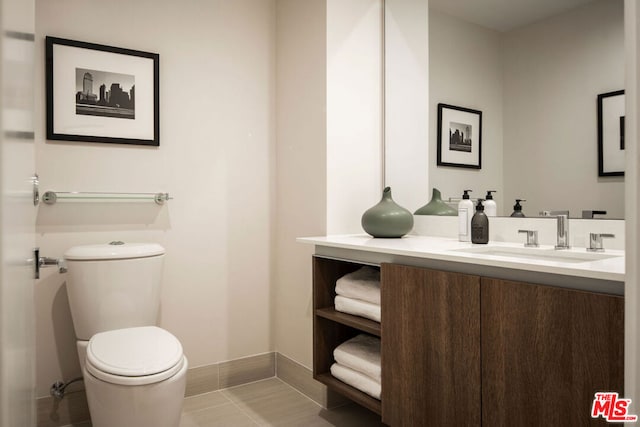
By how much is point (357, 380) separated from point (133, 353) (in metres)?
0.89

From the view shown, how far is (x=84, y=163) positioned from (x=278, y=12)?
1378 millimetres

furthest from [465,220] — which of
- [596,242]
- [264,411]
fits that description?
[264,411]

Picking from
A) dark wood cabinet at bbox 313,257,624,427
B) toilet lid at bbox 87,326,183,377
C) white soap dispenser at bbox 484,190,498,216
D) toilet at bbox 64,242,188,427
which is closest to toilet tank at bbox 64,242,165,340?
toilet at bbox 64,242,188,427

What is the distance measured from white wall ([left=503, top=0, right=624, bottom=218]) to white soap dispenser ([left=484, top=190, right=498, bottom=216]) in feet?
0.22

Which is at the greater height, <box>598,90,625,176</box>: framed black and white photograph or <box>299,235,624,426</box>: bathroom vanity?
<box>598,90,625,176</box>: framed black and white photograph

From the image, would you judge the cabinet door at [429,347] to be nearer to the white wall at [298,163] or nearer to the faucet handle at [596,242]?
the faucet handle at [596,242]

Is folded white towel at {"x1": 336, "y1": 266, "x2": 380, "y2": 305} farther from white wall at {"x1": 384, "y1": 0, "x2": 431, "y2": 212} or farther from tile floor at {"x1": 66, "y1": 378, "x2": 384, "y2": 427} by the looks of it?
tile floor at {"x1": 66, "y1": 378, "x2": 384, "y2": 427}

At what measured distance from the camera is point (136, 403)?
1.54 m

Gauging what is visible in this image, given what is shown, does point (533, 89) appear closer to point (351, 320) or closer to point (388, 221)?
point (388, 221)

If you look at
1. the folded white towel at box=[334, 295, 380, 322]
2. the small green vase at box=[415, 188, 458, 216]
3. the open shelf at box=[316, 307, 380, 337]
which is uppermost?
the small green vase at box=[415, 188, 458, 216]

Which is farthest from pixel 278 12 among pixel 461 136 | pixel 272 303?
pixel 272 303

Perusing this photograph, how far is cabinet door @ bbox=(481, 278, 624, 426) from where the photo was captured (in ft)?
3.44

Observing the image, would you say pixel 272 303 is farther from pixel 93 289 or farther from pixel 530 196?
pixel 530 196

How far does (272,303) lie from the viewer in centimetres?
265
